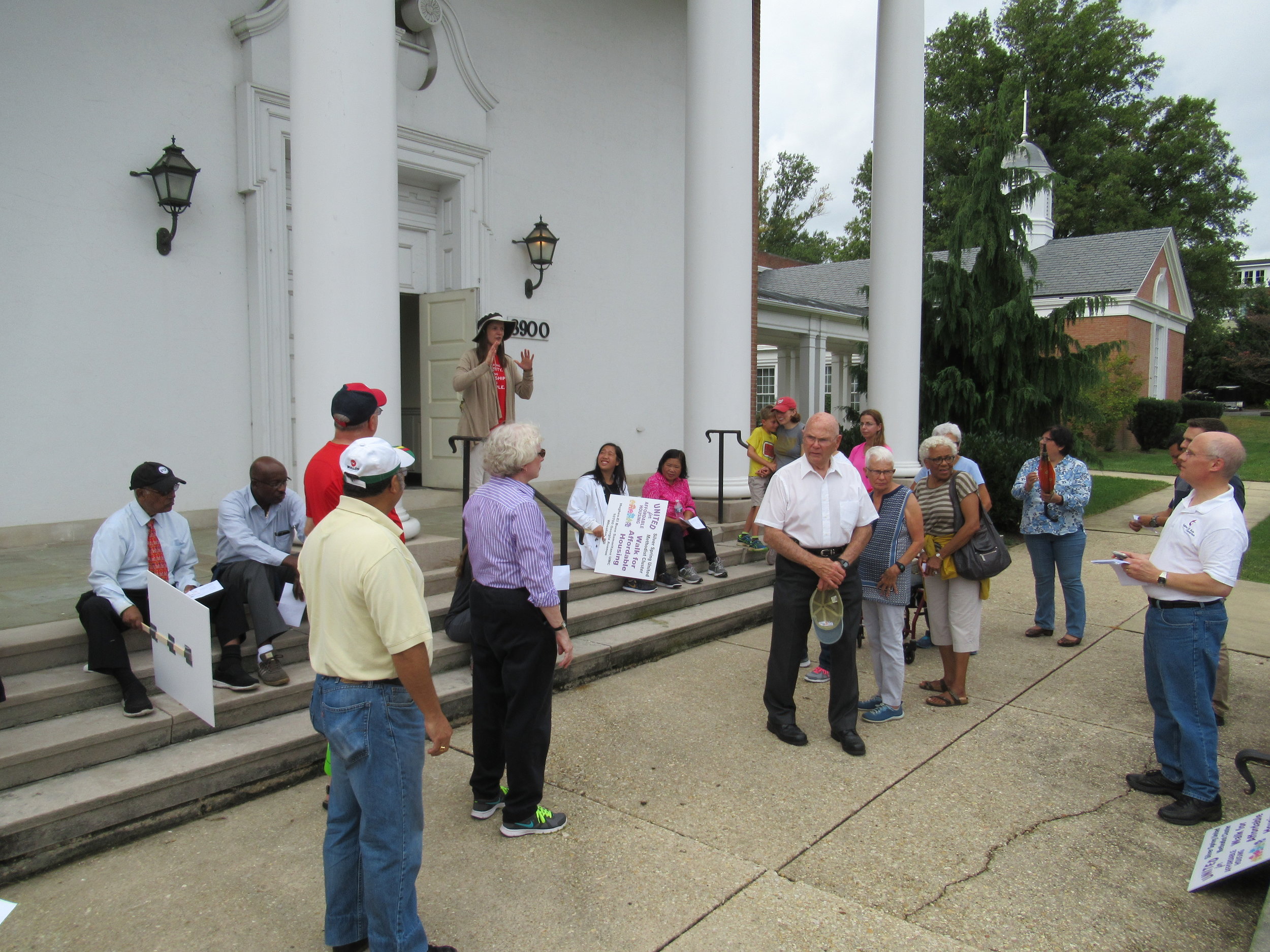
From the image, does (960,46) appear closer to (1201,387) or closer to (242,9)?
(1201,387)

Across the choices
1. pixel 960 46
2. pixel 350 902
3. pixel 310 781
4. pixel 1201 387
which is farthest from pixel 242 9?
pixel 1201 387

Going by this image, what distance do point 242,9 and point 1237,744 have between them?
9.37 metres

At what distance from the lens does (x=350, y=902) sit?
260cm

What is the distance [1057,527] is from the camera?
6430mm

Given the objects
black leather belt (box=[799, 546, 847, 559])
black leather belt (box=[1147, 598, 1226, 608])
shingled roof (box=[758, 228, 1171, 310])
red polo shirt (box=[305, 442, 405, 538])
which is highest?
shingled roof (box=[758, 228, 1171, 310])

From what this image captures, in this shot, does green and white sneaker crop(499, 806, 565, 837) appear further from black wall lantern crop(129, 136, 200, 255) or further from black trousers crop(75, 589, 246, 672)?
black wall lantern crop(129, 136, 200, 255)

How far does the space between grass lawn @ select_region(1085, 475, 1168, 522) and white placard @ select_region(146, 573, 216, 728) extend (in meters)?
12.4

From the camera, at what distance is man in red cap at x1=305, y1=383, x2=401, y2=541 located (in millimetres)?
3463

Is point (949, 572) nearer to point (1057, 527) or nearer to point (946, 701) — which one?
point (946, 701)

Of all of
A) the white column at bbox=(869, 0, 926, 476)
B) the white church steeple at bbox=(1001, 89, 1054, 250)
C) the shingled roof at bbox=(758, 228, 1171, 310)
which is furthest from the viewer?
the white church steeple at bbox=(1001, 89, 1054, 250)

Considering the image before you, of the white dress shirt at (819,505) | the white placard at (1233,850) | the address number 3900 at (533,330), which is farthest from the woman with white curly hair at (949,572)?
the address number 3900 at (533,330)

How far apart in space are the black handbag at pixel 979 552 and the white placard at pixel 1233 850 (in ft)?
5.98

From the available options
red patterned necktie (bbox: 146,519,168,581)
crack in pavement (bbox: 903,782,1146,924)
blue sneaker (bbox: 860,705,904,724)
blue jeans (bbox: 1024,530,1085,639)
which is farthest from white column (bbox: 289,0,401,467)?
blue jeans (bbox: 1024,530,1085,639)

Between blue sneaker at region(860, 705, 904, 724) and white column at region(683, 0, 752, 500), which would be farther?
white column at region(683, 0, 752, 500)
